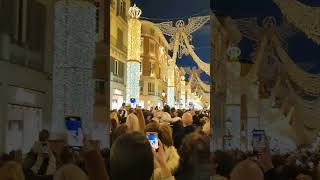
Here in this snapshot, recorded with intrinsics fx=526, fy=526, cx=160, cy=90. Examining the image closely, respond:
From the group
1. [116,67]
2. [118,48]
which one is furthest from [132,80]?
[116,67]

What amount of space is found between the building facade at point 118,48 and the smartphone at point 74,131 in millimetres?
4939

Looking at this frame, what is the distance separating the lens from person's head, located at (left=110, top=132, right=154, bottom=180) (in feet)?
5.15

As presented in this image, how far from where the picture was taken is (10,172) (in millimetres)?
3682

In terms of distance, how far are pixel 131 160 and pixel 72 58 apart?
4.03m

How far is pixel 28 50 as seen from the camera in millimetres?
5008

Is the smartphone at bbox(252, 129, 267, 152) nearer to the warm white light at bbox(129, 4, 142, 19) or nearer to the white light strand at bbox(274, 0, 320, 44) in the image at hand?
the white light strand at bbox(274, 0, 320, 44)

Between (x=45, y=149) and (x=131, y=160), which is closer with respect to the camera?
(x=131, y=160)

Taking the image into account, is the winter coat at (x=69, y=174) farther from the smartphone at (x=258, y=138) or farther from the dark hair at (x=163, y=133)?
the smartphone at (x=258, y=138)

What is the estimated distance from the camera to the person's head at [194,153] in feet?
9.95

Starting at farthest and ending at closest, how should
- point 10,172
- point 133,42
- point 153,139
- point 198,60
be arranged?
1. point 198,60
2. point 133,42
3. point 153,139
4. point 10,172

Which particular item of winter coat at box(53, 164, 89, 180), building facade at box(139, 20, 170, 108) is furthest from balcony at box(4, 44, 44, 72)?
building facade at box(139, 20, 170, 108)

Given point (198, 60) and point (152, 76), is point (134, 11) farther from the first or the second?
point (152, 76)

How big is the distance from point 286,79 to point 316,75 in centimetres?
49

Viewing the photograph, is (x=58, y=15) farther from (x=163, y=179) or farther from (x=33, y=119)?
(x=163, y=179)
